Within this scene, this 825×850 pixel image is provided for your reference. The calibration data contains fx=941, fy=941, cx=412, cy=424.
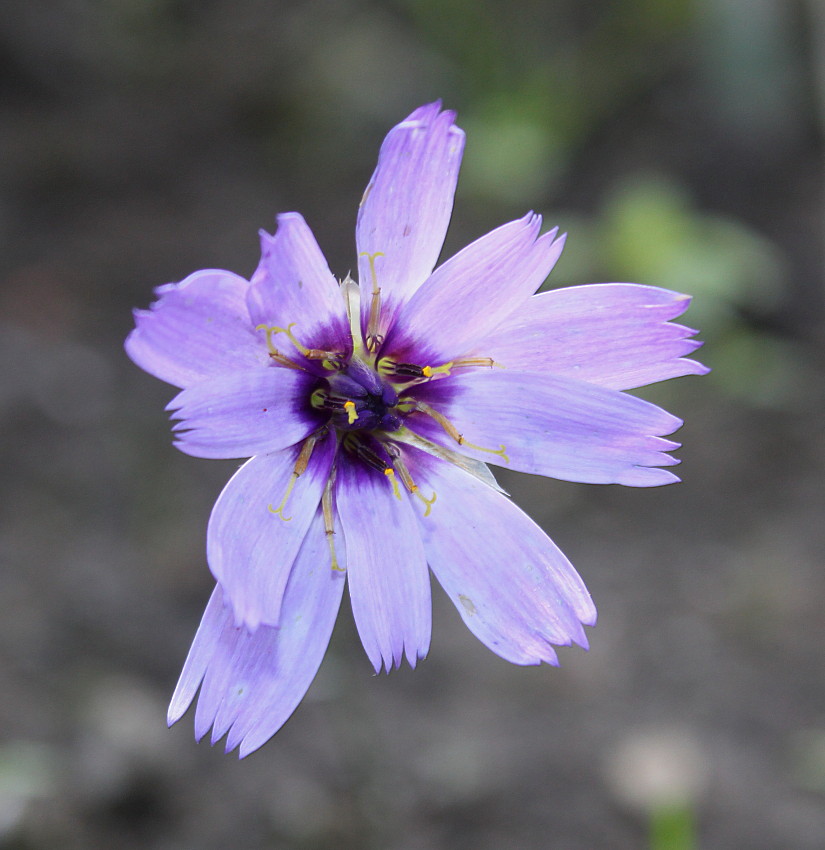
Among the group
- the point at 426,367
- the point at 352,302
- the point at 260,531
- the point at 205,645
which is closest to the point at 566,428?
the point at 426,367

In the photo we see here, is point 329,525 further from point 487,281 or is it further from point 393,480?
point 487,281

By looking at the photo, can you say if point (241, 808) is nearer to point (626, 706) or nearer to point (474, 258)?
point (626, 706)

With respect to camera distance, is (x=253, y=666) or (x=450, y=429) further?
(x=450, y=429)

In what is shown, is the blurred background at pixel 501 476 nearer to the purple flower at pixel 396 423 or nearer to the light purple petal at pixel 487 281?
the purple flower at pixel 396 423

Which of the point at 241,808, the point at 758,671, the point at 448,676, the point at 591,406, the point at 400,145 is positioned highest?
the point at 400,145

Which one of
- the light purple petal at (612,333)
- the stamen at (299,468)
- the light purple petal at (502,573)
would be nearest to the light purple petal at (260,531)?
the stamen at (299,468)

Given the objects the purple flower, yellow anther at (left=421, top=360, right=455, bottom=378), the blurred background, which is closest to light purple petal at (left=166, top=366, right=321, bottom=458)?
the purple flower

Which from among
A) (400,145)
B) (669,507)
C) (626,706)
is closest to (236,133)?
(669,507)

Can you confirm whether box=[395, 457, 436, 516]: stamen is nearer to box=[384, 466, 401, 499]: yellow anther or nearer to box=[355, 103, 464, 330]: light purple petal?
box=[384, 466, 401, 499]: yellow anther

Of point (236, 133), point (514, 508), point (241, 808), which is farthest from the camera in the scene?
point (236, 133)
